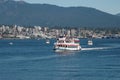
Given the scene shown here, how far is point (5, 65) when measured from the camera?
65.4 metres

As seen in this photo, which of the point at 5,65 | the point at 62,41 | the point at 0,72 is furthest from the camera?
the point at 62,41

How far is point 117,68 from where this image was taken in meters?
60.6

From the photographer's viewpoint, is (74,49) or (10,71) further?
(74,49)

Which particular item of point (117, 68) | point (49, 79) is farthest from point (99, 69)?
point (49, 79)

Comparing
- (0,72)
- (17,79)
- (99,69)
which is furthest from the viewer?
(99,69)

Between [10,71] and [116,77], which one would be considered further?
[10,71]

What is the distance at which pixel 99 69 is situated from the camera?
196 feet

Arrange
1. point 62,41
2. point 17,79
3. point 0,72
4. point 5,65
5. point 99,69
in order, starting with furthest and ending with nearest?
point 62,41 < point 5,65 < point 99,69 < point 0,72 < point 17,79

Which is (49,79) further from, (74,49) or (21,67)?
(74,49)

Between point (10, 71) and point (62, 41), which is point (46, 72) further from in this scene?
point (62, 41)

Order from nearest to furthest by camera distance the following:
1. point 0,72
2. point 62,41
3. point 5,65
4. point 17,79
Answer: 1. point 17,79
2. point 0,72
3. point 5,65
4. point 62,41

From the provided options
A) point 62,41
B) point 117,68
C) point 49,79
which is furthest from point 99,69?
point 62,41

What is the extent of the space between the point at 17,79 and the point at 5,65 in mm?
15569

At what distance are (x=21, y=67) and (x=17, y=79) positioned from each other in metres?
12.4
